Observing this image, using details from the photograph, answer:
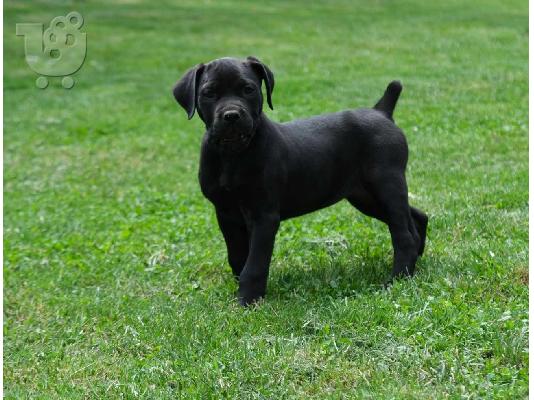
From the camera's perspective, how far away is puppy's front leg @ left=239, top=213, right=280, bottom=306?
6.16 metres

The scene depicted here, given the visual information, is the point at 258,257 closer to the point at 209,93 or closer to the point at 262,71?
the point at 209,93

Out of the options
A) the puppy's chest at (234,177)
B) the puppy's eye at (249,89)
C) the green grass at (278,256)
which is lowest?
the green grass at (278,256)

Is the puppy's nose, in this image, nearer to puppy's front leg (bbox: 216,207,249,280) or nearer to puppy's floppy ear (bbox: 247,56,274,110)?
puppy's floppy ear (bbox: 247,56,274,110)

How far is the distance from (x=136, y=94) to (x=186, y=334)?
40.7 ft

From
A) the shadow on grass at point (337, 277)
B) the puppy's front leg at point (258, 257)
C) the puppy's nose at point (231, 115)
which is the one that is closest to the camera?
the puppy's nose at point (231, 115)

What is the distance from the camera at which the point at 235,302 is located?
21.0 feet

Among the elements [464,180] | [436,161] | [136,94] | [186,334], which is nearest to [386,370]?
[186,334]

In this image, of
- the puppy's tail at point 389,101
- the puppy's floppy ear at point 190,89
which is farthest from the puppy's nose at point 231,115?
the puppy's tail at point 389,101

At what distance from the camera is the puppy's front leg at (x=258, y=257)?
6.16 m

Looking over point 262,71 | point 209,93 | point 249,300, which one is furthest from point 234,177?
point 249,300

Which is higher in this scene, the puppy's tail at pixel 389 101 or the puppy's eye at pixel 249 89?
the puppy's eye at pixel 249 89

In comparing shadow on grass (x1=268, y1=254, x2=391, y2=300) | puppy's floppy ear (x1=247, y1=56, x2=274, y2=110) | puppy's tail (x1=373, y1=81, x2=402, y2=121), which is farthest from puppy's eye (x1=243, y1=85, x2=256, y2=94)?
shadow on grass (x1=268, y1=254, x2=391, y2=300)

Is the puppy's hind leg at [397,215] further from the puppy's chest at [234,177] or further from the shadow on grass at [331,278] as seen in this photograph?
the puppy's chest at [234,177]

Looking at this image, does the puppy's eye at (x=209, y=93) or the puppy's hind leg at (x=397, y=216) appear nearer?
the puppy's eye at (x=209, y=93)
